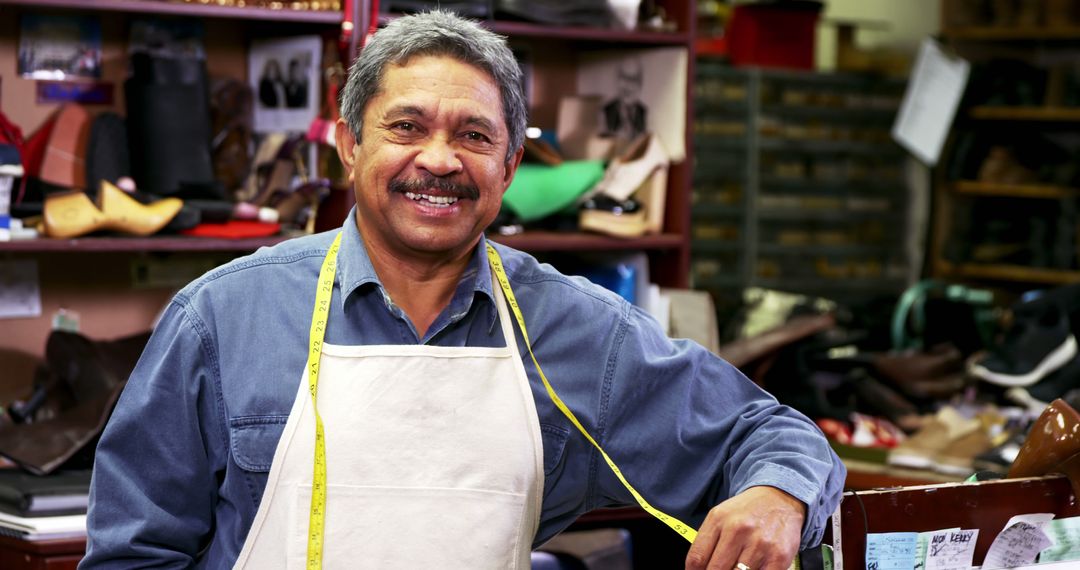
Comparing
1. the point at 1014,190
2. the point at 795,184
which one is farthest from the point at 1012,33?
the point at 795,184

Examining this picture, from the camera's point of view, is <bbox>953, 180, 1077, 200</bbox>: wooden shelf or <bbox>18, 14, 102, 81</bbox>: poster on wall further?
<bbox>953, 180, 1077, 200</bbox>: wooden shelf

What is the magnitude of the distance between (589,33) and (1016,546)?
1.90m

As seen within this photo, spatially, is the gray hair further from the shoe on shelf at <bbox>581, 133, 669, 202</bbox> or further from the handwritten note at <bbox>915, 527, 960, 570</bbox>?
the shoe on shelf at <bbox>581, 133, 669, 202</bbox>

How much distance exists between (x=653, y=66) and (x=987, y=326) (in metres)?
1.59

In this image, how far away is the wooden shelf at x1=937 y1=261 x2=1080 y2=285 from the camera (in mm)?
5645

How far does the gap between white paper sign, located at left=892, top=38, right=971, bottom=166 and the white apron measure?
3.12 metres

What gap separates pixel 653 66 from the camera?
353 cm

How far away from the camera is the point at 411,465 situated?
1.76 m

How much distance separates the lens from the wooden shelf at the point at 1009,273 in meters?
5.64

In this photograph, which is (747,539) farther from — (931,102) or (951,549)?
(931,102)

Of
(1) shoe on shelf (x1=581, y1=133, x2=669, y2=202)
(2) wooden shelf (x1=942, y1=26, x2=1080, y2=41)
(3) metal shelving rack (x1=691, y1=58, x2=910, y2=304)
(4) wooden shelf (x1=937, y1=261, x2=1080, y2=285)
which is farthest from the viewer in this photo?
(3) metal shelving rack (x1=691, y1=58, x2=910, y2=304)

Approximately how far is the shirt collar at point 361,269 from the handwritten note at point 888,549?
59 cm

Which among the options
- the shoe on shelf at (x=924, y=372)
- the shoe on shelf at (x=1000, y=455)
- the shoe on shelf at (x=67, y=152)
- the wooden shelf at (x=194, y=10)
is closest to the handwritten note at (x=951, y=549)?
the shoe on shelf at (x=1000, y=455)

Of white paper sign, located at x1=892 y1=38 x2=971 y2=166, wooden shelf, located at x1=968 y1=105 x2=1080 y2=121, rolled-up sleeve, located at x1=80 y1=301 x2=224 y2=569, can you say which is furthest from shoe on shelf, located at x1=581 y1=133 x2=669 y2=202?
wooden shelf, located at x1=968 y1=105 x2=1080 y2=121
